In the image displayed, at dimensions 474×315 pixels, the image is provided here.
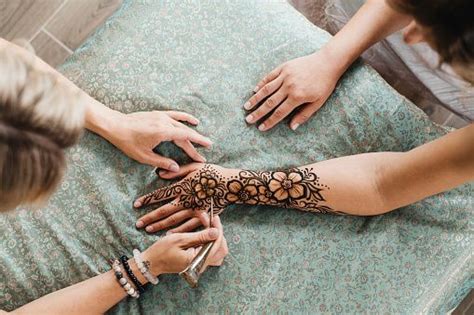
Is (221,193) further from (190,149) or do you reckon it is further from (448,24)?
(448,24)

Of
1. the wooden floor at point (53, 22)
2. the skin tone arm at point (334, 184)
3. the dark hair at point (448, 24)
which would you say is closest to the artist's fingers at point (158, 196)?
Answer: the skin tone arm at point (334, 184)

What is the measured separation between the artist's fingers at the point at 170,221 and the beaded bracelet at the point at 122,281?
0.10m

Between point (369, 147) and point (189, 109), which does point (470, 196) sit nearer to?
point (369, 147)

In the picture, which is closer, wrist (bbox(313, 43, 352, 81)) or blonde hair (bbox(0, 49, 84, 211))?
blonde hair (bbox(0, 49, 84, 211))

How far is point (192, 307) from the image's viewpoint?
1.09 m

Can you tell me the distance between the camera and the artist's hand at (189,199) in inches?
44.5

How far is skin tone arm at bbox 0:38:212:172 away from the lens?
113cm

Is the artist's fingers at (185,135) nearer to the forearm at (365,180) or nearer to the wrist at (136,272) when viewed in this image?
the forearm at (365,180)

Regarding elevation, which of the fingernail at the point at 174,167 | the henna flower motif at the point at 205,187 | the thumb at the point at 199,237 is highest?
the fingernail at the point at 174,167

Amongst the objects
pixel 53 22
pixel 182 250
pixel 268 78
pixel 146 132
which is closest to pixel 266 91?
pixel 268 78

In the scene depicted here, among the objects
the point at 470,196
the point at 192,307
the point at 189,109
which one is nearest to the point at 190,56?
the point at 189,109

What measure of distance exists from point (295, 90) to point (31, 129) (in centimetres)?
63

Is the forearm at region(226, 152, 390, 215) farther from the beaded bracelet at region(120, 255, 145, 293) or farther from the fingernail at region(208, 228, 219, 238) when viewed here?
the beaded bracelet at region(120, 255, 145, 293)

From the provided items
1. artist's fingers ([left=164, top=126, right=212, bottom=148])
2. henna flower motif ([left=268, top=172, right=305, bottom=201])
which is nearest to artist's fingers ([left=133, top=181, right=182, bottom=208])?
artist's fingers ([left=164, top=126, right=212, bottom=148])
